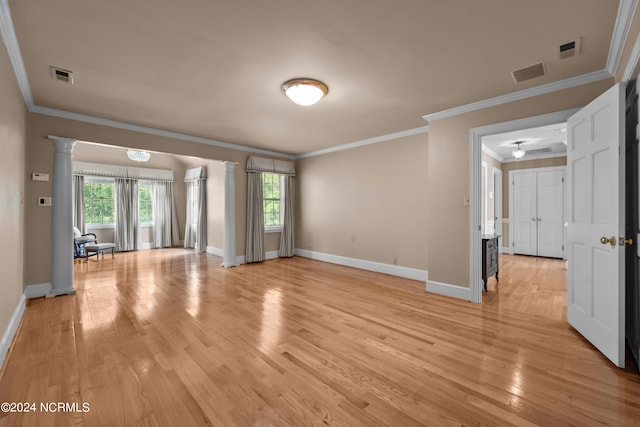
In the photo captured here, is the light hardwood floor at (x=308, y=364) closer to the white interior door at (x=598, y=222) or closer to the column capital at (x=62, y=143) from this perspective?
the white interior door at (x=598, y=222)

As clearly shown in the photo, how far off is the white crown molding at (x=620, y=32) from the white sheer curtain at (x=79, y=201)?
10084mm

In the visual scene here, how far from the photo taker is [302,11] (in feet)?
6.29

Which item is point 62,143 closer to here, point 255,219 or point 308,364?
point 255,219

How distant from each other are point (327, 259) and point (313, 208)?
1280 mm

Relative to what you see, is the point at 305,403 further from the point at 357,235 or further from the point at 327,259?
the point at 327,259

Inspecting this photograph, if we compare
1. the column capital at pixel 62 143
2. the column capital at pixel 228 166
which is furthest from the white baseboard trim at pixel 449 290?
the column capital at pixel 62 143

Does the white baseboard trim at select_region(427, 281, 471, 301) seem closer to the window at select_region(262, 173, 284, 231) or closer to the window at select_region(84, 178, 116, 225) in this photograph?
the window at select_region(262, 173, 284, 231)

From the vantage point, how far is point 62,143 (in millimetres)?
3877

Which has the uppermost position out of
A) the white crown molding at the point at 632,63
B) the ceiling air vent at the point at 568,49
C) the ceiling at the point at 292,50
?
the ceiling at the point at 292,50

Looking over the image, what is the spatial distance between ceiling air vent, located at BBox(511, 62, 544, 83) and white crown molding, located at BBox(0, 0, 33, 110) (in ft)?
13.7

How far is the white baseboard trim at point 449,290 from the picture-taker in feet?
12.0

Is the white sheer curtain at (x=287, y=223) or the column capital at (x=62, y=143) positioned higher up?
the column capital at (x=62, y=143)

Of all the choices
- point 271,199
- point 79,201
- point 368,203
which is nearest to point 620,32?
Answer: point 368,203

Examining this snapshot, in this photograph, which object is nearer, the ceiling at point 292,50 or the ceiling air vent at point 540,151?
the ceiling at point 292,50
